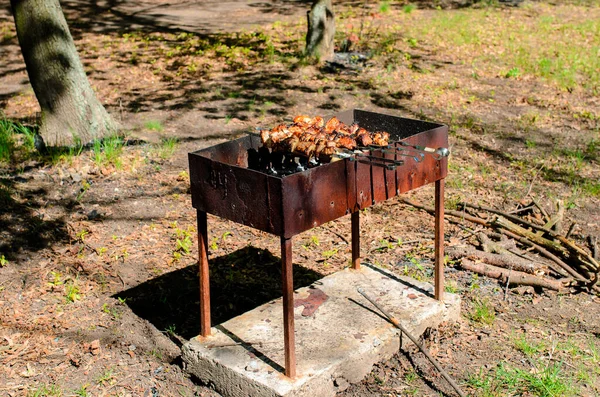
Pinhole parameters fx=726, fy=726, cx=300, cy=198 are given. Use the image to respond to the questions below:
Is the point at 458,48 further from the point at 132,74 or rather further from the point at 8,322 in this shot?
the point at 8,322

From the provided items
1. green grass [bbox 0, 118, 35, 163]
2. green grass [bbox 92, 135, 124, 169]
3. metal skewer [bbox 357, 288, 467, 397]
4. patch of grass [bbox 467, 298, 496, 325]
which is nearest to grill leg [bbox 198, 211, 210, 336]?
metal skewer [bbox 357, 288, 467, 397]

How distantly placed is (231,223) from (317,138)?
243 centimetres

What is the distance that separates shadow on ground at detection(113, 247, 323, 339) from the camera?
5023 millimetres

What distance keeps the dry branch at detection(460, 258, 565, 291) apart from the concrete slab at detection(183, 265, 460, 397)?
0.68m

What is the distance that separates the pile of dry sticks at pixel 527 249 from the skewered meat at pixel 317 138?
68.8 inches

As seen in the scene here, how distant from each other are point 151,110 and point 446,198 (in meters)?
4.12

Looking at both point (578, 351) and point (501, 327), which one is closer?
point (578, 351)

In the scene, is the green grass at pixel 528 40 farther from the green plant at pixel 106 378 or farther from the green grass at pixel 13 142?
the green plant at pixel 106 378

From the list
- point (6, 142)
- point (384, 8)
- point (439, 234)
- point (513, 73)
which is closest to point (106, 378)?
point (439, 234)

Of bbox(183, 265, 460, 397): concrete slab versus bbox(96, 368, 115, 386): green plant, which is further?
bbox(96, 368, 115, 386): green plant

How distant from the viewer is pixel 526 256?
5.80 meters

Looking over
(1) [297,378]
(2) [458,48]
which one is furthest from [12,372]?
(2) [458,48]

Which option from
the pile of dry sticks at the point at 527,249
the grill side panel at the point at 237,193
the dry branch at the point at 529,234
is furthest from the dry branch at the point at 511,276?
the grill side panel at the point at 237,193

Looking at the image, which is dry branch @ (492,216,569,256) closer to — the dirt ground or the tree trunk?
the dirt ground
